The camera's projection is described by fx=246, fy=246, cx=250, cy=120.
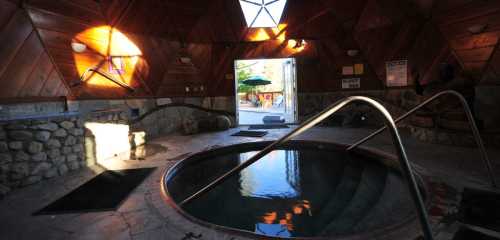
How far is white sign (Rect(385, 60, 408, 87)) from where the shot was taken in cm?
746

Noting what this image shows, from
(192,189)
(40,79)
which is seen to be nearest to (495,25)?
(192,189)

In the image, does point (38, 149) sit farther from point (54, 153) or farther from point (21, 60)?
point (21, 60)

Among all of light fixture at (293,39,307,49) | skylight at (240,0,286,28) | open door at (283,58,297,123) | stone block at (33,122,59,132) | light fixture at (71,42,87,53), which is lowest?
stone block at (33,122,59,132)

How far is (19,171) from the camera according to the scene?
3.60m

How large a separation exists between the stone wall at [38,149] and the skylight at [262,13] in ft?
20.2

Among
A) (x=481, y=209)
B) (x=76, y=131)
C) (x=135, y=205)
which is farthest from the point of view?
(x=76, y=131)

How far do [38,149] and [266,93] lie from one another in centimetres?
1631

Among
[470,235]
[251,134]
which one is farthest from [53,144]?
[470,235]

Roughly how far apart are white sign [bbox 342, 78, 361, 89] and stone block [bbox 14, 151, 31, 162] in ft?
27.9

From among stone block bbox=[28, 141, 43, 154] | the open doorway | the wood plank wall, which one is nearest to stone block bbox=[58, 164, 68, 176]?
stone block bbox=[28, 141, 43, 154]

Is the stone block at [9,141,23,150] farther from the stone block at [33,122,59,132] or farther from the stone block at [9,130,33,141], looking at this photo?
the stone block at [33,122,59,132]

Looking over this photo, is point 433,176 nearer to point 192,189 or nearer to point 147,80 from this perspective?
point 192,189

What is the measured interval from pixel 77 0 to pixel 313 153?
6.43 m

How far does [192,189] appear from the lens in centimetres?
423
